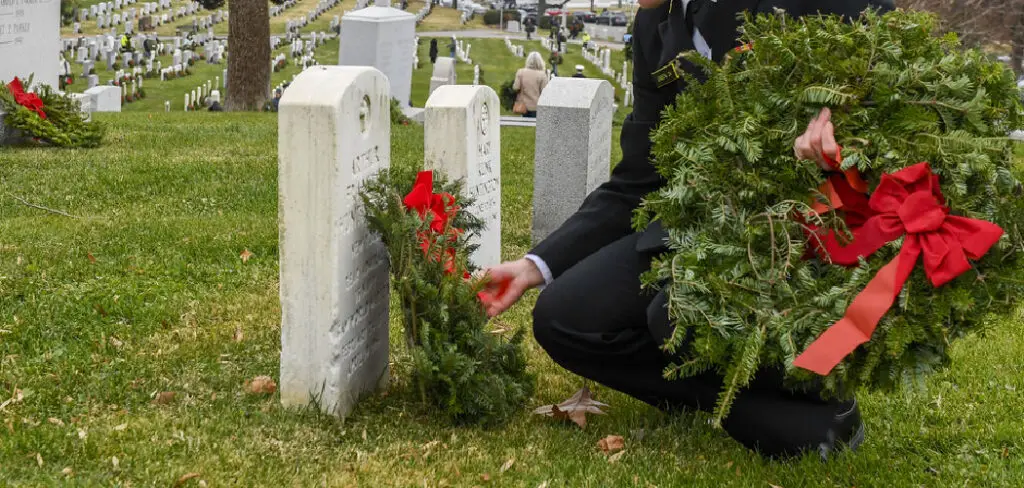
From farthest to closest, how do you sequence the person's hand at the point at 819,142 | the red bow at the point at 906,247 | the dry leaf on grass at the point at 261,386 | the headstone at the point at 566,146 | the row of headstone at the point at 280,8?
the row of headstone at the point at 280,8 < the headstone at the point at 566,146 < the dry leaf on grass at the point at 261,386 < the person's hand at the point at 819,142 < the red bow at the point at 906,247

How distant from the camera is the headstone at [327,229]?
3561 millimetres

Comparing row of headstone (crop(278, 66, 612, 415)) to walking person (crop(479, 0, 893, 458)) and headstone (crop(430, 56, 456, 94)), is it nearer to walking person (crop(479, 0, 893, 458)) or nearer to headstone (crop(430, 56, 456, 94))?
walking person (crop(479, 0, 893, 458))

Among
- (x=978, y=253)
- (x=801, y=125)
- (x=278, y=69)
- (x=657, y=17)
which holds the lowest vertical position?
(x=278, y=69)

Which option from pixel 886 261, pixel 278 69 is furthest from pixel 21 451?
pixel 278 69

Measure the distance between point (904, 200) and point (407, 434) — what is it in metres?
1.76

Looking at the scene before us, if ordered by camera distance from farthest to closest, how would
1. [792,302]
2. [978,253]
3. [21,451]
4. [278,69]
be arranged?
[278,69], [21,451], [792,302], [978,253]

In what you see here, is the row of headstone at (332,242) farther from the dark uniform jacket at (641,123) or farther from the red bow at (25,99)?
the red bow at (25,99)

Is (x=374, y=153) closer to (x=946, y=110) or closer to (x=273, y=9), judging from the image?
(x=946, y=110)

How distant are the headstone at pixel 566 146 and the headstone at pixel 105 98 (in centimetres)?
1302

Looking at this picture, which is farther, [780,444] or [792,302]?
[780,444]

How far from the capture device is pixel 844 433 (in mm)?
3654

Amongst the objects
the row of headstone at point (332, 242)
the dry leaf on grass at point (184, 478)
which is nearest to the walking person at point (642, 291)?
the row of headstone at point (332, 242)

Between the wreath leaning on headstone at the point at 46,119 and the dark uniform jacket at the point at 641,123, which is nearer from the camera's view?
the dark uniform jacket at the point at 641,123

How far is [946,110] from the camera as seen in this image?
3.04 m
